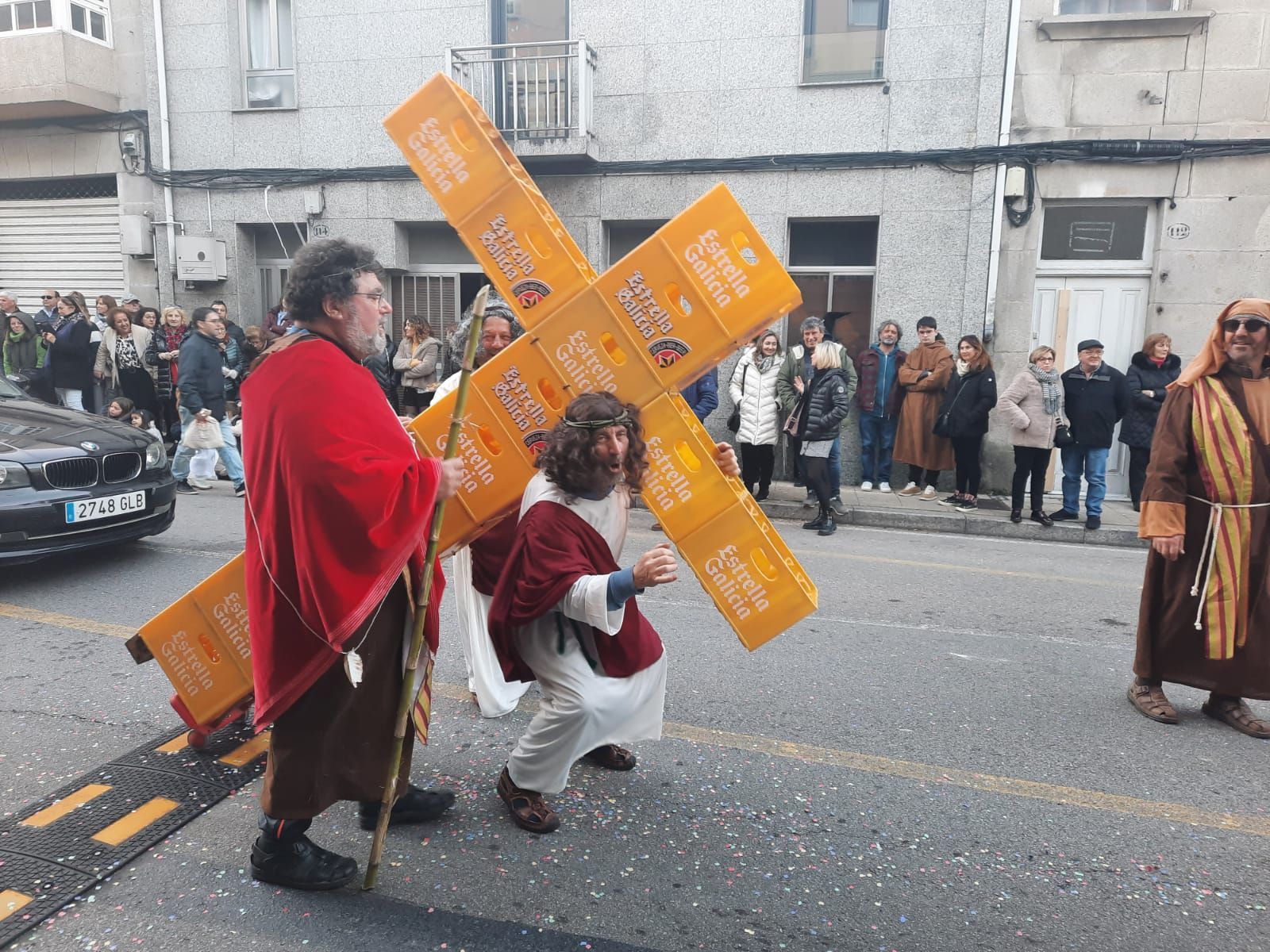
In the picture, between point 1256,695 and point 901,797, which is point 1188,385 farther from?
point 901,797

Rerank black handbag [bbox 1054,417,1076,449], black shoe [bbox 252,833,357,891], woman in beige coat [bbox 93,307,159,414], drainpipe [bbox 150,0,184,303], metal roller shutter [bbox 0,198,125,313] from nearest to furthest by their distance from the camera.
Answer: black shoe [bbox 252,833,357,891] < black handbag [bbox 1054,417,1076,449] < woman in beige coat [bbox 93,307,159,414] < drainpipe [bbox 150,0,184,303] < metal roller shutter [bbox 0,198,125,313]

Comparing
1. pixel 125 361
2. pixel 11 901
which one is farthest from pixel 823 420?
pixel 125 361

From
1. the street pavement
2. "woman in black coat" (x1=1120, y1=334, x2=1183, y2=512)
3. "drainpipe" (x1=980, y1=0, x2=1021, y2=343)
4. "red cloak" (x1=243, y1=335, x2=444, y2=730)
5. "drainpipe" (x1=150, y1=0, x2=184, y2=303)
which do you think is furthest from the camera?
"drainpipe" (x1=150, y1=0, x2=184, y2=303)

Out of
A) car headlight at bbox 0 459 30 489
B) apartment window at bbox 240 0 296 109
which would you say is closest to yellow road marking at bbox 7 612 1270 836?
car headlight at bbox 0 459 30 489

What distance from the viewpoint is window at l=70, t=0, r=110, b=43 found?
13148 millimetres

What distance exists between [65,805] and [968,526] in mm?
8109

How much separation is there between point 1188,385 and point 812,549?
12.7ft

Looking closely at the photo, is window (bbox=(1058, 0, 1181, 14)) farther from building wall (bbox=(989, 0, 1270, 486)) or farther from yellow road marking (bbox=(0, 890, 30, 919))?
yellow road marking (bbox=(0, 890, 30, 919))

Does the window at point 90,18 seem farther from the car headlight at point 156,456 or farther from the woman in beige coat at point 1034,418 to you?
the woman in beige coat at point 1034,418

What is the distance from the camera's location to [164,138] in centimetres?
1350

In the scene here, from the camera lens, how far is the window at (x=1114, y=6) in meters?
10.4

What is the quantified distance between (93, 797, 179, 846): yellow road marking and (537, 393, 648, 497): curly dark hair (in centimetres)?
181

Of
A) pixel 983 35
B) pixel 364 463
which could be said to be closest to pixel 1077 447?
pixel 983 35

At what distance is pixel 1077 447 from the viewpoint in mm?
9211
